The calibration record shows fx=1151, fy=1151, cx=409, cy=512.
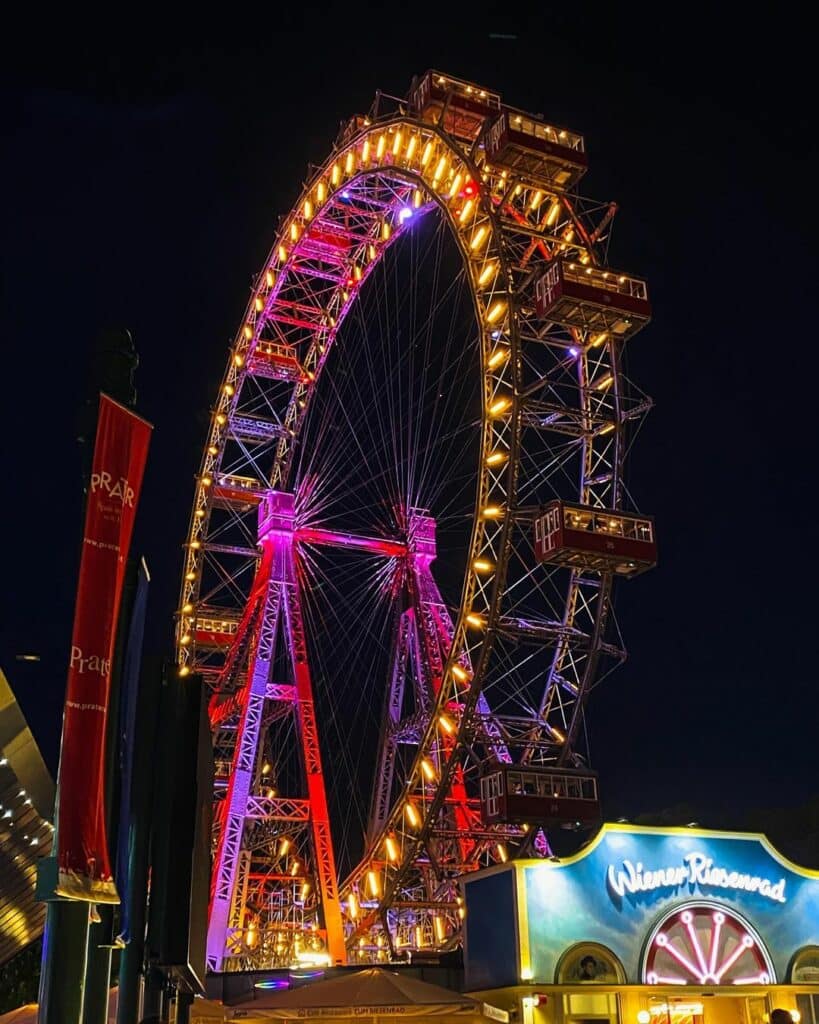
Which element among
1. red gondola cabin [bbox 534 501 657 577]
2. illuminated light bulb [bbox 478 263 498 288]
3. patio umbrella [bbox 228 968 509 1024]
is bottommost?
patio umbrella [bbox 228 968 509 1024]

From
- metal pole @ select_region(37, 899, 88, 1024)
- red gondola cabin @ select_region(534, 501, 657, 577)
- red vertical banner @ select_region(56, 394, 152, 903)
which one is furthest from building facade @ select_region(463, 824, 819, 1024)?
red vertical banner @ select_region(56, 394, 152, 903)

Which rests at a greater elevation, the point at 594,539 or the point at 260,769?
the point at 594,539

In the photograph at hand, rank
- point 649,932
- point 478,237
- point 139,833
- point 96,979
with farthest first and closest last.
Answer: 1. point 478,237
2. point 649,932
3. point 96,979
4. point 139,833

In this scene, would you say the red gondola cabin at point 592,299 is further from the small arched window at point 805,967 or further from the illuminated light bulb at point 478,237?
the small arched window at point 805,967

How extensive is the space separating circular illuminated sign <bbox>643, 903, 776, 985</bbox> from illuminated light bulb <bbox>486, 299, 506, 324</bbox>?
1378cm

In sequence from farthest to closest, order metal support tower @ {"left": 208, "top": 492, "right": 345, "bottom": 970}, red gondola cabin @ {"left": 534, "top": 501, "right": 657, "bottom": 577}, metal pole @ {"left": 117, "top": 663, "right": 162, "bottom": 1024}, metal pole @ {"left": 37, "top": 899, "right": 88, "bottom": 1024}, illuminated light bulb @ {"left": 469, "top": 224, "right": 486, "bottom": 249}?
metal support tower @ {"left": 208, "top": 492, "right": 345, "bottom": 970} → illuminated light bulb @ {"left": 469, "top": 224, "right": 486, "bottom": 249} → red gondola cabin @ {"left": 534, "top": 501, "right": 657, "bottom": 577} → metal pole @ {"left": 117, "top": 663, "right": 162, "bottom": 1024} → metal pole @ {"left": 37, "top": 899, "right": 88, "bottom": 1024}

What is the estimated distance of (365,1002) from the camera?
16.8m

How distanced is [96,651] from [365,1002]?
1220 centimetres

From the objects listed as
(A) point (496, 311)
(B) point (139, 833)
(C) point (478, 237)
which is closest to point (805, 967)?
(A) point (496, 311)

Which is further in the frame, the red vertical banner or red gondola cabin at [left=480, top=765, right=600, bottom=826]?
red gondola cabin at [left=480, top=765, right=600, bottom=826]

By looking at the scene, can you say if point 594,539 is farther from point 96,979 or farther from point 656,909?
point 96,979

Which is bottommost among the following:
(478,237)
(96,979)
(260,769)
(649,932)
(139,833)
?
(649,932)

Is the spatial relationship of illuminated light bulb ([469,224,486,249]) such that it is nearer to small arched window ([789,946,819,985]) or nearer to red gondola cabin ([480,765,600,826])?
red gondola cabin ([480,765,600,826])

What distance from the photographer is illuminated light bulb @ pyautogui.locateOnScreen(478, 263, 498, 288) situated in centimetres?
2783
